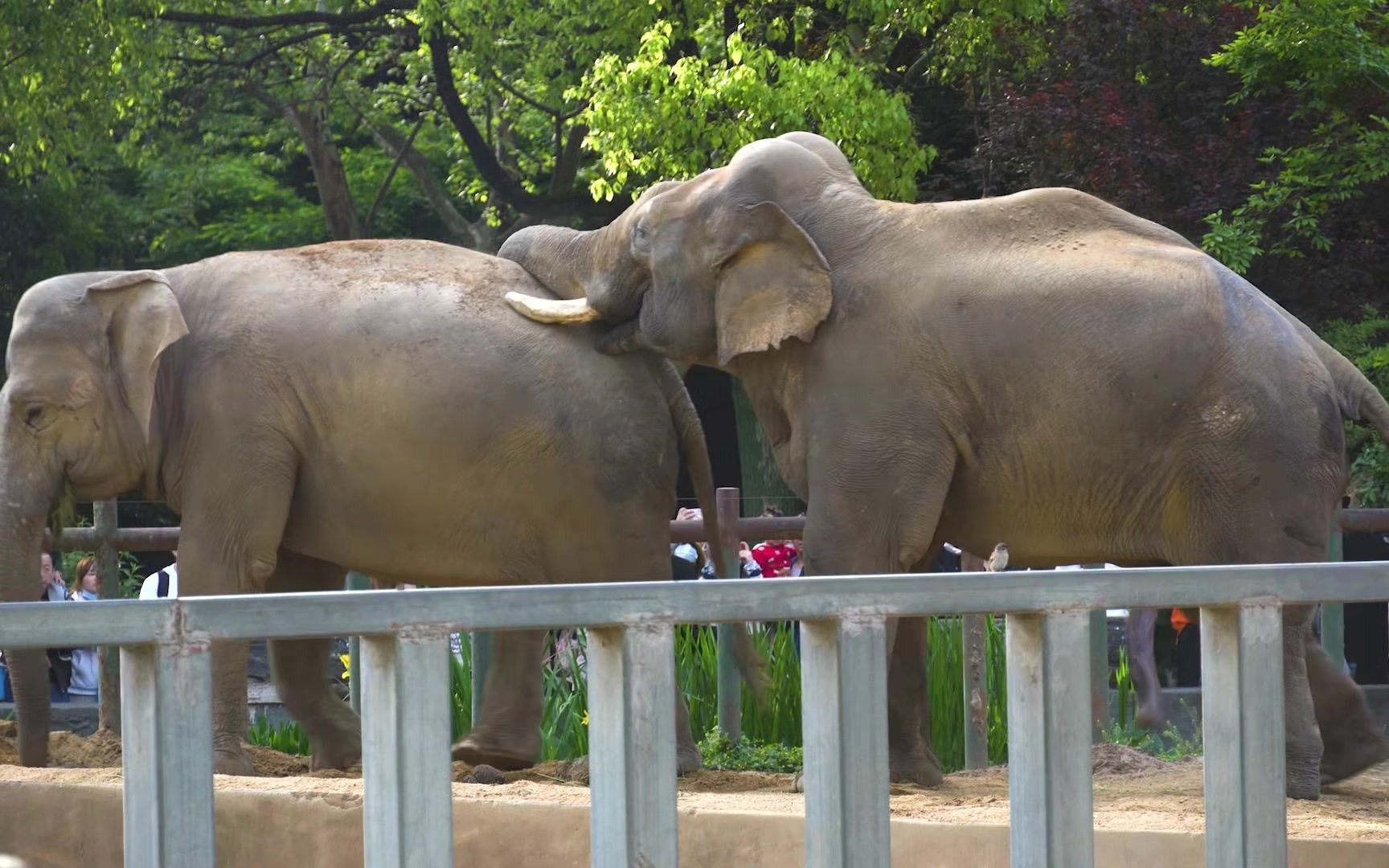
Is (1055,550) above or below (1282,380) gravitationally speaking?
below

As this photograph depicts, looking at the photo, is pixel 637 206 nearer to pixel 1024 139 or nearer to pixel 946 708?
pixel 946 708

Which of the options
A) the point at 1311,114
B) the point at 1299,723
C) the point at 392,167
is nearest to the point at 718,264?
the point at 1299,723

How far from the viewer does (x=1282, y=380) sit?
6777 millimetres

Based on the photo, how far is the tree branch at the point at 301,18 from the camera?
19.0m

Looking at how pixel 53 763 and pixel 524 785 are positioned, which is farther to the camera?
pixel 53 763

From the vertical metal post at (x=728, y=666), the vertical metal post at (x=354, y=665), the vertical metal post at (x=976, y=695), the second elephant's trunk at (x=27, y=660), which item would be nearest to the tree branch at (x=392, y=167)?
the vertical metal post at (x=354, y=665)

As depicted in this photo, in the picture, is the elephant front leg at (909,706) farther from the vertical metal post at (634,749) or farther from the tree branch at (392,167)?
the tree branch at (392,167)

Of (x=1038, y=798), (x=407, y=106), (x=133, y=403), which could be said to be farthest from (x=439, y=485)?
(x=407, y=106)

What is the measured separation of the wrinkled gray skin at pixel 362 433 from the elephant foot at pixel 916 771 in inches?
32.4

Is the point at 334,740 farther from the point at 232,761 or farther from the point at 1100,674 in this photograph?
the point at 1100,674

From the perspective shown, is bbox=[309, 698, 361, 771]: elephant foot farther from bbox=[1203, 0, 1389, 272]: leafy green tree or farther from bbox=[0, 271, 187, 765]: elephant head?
bbox=[1203, 0, 1389, 272]: leafy green tree

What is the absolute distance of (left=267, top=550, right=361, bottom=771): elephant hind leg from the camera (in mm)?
8289

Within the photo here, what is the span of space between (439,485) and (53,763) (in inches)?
71.8

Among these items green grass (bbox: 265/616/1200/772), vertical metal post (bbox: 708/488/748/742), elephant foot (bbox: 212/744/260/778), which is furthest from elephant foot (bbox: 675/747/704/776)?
elephant foot (bbox: 212/744/260/778)
